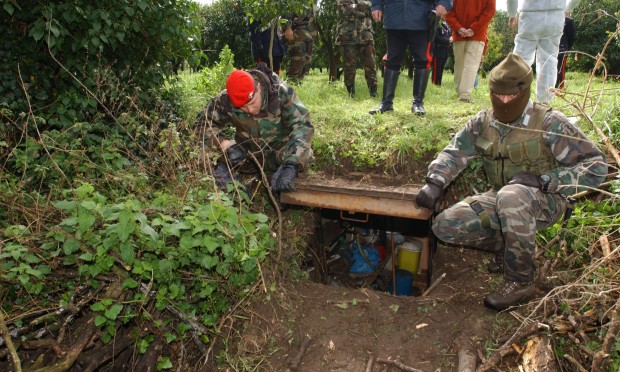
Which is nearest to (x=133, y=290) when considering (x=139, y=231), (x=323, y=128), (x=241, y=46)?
(x=139, y=231)

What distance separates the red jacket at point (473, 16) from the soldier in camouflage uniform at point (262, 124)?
9.62 ft

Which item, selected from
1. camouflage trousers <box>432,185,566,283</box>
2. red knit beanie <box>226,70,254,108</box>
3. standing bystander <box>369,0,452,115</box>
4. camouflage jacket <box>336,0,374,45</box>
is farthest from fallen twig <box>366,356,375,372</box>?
camouflage jacket <box>336,0,374,45</box>

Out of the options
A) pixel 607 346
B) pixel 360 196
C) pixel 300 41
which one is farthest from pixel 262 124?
pixel 300 41

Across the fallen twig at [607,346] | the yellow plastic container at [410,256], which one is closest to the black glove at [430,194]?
the fallen twig at [607,346]

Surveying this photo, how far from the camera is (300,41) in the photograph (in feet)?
26.3

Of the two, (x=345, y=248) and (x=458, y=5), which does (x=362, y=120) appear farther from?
(x=458, y=5)

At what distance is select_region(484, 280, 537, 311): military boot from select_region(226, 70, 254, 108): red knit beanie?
7.89 feet

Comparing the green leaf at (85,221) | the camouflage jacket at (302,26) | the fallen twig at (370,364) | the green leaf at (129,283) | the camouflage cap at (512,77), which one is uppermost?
the camouflage jacket at (302,26)

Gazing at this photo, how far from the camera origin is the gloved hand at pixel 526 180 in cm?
313

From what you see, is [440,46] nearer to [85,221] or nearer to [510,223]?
[510,223]

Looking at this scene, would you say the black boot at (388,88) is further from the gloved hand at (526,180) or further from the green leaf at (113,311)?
the green leaf at (113,311)

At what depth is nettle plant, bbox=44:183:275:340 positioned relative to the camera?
2.38 meters

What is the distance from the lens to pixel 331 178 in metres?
4.27

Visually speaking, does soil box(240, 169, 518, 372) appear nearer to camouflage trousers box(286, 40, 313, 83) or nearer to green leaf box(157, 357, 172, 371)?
green leaf box(157, 357, 172, 371)
